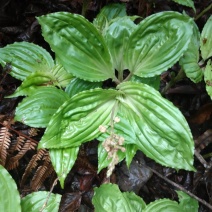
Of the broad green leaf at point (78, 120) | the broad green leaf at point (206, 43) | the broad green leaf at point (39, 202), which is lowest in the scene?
the broad green leaf at point (39, 202)

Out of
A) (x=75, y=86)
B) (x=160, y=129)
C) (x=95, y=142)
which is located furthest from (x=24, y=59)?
(x=160, y=129)

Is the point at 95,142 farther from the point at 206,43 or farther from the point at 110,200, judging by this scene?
the point at 206,43

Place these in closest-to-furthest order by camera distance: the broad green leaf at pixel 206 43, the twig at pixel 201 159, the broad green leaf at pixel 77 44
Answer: the broad green leaf at pixel 77 44, the broad green leaf at pixel 206 43, the twig at pixel 201 159

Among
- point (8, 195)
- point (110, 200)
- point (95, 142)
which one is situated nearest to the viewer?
point (8, 195)

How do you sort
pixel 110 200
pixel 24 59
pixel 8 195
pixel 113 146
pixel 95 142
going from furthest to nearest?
pixel 95 142, pixel 24 59, pixel 110 200, pixel 8 195, pixel 113 146

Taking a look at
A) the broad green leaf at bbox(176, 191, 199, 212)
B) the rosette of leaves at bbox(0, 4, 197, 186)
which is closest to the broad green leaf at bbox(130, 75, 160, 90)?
the rosette of leaves at bbox(0, 4, 197, 186)

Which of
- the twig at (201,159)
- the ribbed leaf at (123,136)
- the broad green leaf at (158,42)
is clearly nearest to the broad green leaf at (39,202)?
the ribbed leaf at (123,136)

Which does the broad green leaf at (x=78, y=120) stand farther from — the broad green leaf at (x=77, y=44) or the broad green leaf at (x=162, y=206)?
the broad green leaf at (x=162, y=206)
